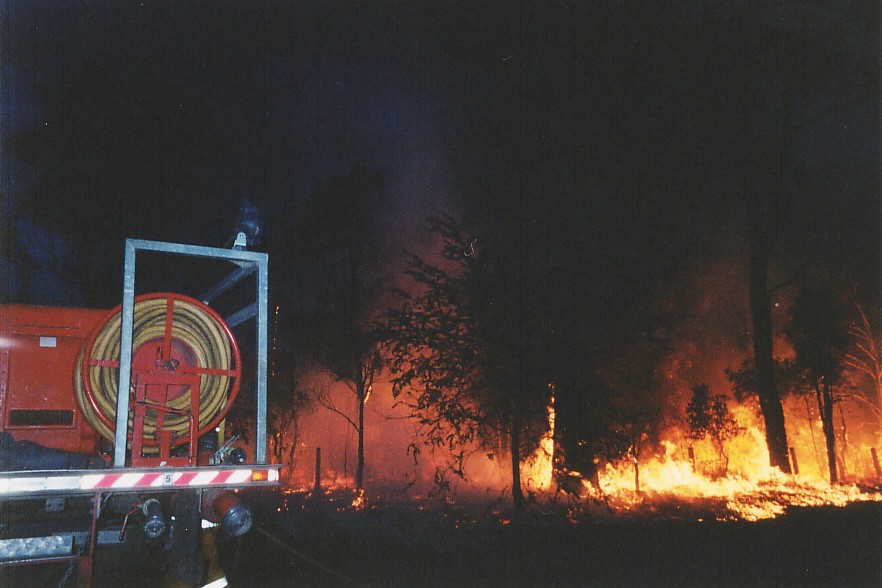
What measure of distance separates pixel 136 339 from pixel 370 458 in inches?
1081

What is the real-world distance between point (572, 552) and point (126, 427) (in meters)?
6.55

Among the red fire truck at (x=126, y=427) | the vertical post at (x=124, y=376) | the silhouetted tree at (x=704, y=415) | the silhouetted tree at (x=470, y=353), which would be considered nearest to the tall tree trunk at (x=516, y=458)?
the silhouetted tree at (x=470, y=353)

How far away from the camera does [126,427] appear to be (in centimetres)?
465

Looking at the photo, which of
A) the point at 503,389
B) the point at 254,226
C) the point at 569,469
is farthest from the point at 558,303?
the point at 254,226

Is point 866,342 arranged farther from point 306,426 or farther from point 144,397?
point 144,397

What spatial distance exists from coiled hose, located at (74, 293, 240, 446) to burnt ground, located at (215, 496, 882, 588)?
223cm

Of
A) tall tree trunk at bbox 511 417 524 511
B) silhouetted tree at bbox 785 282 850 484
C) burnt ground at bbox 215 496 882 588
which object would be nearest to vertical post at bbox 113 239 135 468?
burnt ground at bbox 215 496 882 588

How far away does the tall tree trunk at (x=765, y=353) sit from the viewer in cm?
1927

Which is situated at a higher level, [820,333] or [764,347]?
[820,333]

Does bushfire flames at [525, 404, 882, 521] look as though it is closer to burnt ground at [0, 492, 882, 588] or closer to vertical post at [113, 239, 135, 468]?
burnt ground at [0, 492, 882, 588]

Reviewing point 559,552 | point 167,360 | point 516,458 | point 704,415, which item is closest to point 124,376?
point 167,360

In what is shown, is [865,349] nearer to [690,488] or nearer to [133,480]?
[690,488]

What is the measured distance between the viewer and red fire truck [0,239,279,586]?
183 inches

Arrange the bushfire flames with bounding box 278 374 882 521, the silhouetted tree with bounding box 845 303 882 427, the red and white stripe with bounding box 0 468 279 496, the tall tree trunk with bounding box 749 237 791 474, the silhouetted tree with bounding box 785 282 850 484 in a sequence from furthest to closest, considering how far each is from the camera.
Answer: the silhouetted tree with bounding box 845 303 882 427 → the silhouetted tree with bounding box 785 282 850 484 → the tall tree trunk with bounding box 749 237 791 474 → the bushfire flames with bounding box 278 374 882 521 → the red and white stripe with bounding box 0 468 279 496
